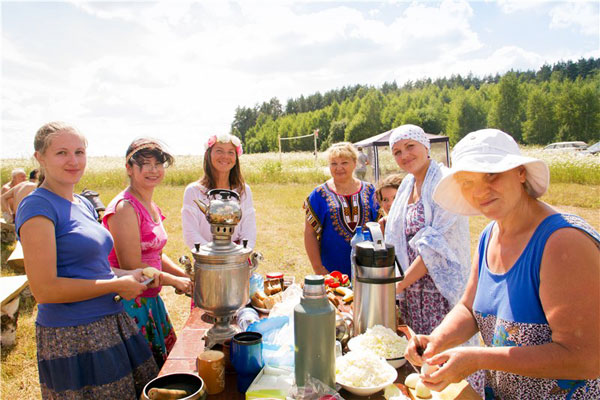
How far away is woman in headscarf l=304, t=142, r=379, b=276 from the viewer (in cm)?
374

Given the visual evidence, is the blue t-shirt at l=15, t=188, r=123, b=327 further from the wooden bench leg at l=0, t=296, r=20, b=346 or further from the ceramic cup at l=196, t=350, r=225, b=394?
the wooden bench leg at l=0, t=296, r=20, b=346

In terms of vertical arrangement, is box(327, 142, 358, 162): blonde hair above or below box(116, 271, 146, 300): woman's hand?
above

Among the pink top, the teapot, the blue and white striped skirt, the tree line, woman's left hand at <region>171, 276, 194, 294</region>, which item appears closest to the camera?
the teapot

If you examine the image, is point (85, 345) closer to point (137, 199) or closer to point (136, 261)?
point (136, 261)

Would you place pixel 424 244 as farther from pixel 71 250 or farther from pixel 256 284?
pixel 71 250

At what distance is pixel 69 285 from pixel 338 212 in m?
2.39

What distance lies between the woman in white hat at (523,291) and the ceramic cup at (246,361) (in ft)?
2.08

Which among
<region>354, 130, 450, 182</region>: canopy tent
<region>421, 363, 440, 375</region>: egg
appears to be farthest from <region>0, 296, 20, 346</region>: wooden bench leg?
<region>354, 130, 450, 182</region>: canopy tent

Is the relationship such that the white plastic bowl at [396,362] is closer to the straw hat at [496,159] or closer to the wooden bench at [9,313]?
the straw hat at [496,159]

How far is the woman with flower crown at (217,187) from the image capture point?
312 centimetres

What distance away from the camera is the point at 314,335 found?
4.42 feet

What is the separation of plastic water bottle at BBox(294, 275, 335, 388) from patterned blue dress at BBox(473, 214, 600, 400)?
667 mm

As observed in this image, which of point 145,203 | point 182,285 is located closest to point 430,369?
point 182,285

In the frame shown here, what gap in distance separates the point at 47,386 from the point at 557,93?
65002 millimetres
